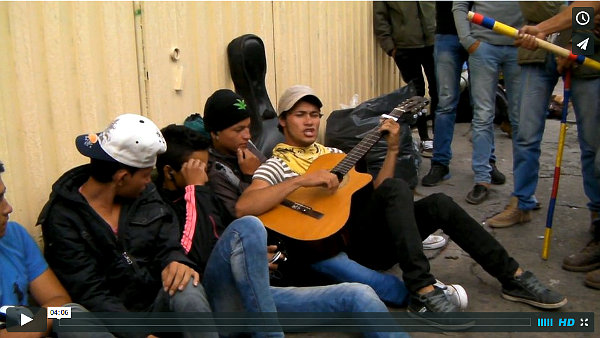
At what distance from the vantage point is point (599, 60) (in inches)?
136

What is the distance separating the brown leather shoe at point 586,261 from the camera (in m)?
3.43

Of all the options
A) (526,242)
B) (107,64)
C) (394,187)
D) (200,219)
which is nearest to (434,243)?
(526,242)

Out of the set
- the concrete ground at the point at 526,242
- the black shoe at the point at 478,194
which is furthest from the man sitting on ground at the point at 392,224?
the black shoe at the point at 478,194

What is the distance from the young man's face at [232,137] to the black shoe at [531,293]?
1.59 meters

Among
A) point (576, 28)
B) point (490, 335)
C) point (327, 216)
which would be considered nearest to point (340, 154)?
point (327, 216)

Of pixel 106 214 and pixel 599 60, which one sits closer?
pixel 106 214

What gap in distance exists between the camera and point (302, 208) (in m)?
3.11

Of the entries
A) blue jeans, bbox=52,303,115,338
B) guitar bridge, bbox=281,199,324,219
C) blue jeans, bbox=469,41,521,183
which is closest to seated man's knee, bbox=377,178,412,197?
guitar bridge, bbox=281,199,324,219

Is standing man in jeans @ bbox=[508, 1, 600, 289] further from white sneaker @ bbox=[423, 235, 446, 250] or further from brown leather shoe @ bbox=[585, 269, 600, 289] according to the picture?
white sneaker @ bbox=[423, 235, 446, 250]

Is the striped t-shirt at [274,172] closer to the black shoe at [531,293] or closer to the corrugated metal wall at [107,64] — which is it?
the corrugated metal wall at [107,64]

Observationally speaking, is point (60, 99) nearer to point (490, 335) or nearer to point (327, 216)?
point (327, 216)

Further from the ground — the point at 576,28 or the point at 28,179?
the point at 576,28

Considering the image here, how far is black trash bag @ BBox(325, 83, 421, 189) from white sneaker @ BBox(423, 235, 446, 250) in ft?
2.92

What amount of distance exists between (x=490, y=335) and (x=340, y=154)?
4.08 ft
